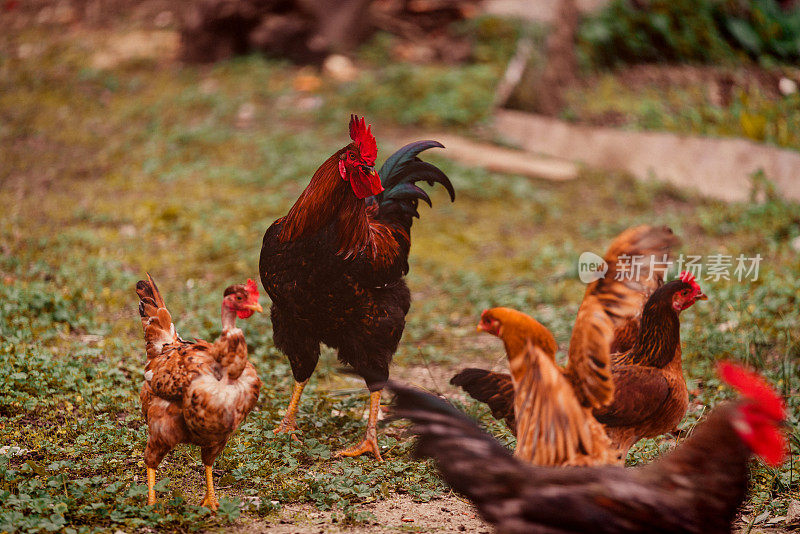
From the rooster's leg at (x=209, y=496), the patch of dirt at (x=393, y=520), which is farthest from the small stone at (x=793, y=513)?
the rooster's leg at (x=209, y=496)

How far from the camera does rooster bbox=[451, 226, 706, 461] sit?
2969 millimetres

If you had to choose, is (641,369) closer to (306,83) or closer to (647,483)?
(647,483)

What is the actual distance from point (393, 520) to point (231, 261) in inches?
156

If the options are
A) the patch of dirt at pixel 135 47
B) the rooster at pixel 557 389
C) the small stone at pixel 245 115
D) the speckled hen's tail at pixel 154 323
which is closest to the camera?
the rooster at pixel 557 389

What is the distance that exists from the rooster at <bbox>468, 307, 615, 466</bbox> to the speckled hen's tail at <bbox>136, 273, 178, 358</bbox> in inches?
60.9

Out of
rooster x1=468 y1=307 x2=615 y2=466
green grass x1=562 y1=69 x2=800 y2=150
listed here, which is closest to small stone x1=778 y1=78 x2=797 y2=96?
green grass x1=562 y1=69 x2=800 y2=150

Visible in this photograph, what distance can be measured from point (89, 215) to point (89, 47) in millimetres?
6590

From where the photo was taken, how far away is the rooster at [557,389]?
108 inches

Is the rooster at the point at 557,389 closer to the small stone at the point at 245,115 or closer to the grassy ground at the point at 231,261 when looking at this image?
the grassy ground at the point at 231,261

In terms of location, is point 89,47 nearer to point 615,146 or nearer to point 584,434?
point 615,146

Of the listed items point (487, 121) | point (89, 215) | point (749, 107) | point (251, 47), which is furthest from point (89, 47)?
point (749, 107)

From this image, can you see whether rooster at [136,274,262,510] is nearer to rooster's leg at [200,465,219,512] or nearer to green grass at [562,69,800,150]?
rooster's leg at [200,465,219,512]

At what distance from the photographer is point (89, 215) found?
757cm

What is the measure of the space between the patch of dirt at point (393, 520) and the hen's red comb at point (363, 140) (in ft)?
5.82
